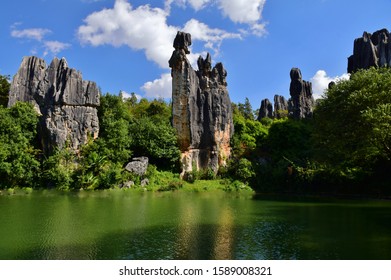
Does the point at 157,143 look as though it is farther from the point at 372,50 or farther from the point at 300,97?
the point at 372,50

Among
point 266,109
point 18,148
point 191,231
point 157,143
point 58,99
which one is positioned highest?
point 266,109

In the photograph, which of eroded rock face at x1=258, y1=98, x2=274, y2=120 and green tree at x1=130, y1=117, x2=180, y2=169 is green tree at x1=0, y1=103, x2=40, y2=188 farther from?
eroded rock face at x1=258, y1=98, x2=274, y2=120

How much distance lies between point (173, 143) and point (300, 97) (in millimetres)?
25012

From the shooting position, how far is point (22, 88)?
36.8 m

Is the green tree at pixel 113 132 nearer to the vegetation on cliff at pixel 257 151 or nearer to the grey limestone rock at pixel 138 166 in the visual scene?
the vegetation on cliff at pixel 257 151

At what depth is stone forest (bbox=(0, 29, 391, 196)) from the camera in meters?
30.2

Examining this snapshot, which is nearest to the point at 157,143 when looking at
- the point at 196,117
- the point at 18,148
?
the point at 196,117

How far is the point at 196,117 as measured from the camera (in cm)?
3775

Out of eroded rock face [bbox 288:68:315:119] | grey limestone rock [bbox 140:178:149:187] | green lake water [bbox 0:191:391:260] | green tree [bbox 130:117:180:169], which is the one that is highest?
eroded rock face [bbox 288:68:315:119]

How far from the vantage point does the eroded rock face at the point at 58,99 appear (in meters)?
33.9

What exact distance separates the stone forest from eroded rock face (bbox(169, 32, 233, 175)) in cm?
10

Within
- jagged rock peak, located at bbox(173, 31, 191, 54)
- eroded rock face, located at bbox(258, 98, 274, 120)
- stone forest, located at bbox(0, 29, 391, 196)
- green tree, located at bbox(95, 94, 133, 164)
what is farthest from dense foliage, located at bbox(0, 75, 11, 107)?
eroded rock face, located at bbox(258, 98, 274, 120)

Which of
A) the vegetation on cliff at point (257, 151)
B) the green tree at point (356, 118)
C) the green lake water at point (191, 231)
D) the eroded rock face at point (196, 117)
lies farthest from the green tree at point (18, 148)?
the green tree at point (356, 118)
